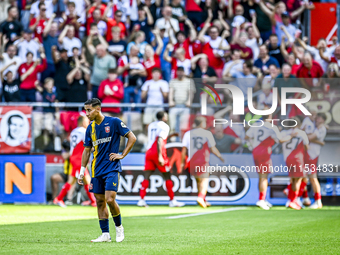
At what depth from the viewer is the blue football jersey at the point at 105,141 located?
755 cm

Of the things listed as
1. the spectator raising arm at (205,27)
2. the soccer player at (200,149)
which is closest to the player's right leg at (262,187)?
the soccer player at (200,149)

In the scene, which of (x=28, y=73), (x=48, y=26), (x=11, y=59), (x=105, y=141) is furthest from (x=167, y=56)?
(x=105, y=141)

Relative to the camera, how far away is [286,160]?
1517 cm

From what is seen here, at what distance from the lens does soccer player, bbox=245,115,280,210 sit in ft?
Answer: 46.6

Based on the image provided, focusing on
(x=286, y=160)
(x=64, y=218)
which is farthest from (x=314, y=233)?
(x=286, y=160)

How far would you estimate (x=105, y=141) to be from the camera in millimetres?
7602

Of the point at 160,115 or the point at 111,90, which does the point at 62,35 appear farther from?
the point at 160,115

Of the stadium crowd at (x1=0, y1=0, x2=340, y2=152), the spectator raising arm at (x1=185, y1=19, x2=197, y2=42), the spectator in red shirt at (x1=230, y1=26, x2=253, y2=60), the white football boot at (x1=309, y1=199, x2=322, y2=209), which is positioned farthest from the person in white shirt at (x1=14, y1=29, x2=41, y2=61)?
the white football boot at (x1=309, y1=199, x2=322, y2=209)

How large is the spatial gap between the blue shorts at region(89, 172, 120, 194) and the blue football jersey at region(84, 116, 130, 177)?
72 millimetres

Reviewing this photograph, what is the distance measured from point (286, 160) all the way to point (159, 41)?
5.72 meters

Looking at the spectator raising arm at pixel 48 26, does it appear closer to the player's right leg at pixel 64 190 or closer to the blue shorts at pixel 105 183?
the player's right leg at pixel 64 190

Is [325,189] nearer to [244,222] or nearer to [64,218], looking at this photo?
[244,222]

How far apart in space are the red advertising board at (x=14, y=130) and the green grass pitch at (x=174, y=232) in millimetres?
1933

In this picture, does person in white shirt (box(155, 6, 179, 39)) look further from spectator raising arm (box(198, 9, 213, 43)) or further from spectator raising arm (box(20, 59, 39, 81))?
spectator raising arm (box(20, 59, 39, 81))
